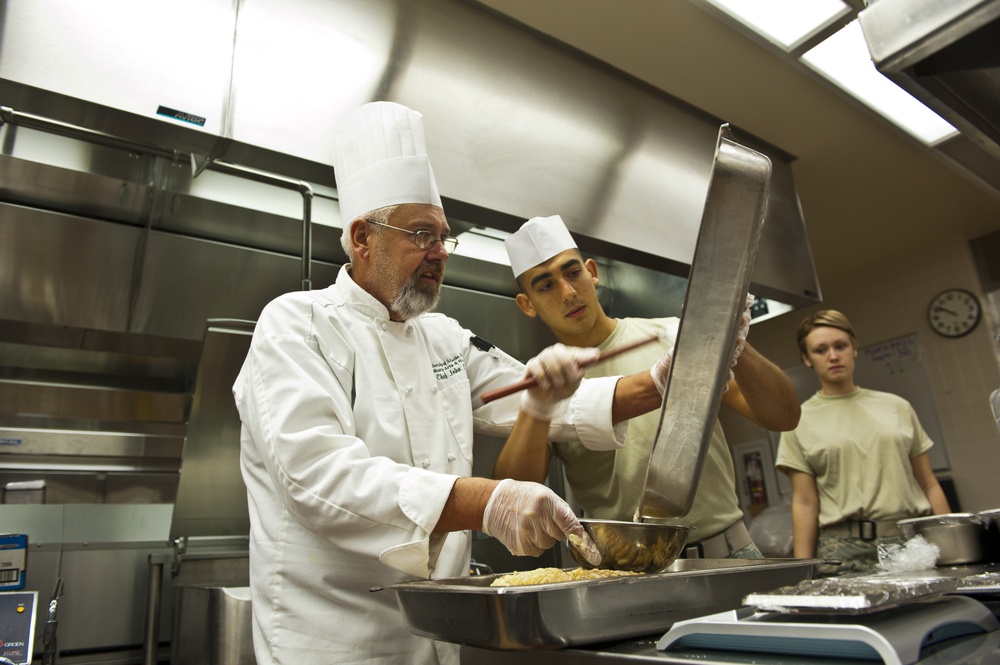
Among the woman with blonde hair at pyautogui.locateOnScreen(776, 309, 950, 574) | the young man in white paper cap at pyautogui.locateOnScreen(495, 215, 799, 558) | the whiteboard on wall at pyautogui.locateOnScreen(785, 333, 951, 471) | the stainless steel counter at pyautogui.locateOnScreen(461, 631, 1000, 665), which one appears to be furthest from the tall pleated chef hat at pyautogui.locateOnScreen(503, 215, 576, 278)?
the whiteboard on wall at pyautogui.locateOnScreen(785, 333, 951, 471)

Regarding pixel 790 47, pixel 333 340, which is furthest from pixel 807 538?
→ pixel 333 340

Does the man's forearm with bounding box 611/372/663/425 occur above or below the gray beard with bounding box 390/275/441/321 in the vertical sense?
below

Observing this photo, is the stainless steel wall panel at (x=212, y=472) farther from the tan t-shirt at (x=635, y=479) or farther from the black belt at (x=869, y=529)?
the black belt at (x=869, y=529)

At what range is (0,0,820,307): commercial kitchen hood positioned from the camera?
152 cm

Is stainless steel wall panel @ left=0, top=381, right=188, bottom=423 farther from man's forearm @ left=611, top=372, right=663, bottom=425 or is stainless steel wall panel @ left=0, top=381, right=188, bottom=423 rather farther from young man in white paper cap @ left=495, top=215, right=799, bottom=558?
man's forearm @ left=611, top=372, right=663, bottom=425

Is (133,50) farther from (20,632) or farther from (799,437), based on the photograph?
(799,437)

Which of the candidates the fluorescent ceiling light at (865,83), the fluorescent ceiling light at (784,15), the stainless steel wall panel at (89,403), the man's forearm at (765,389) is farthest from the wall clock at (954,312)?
the stainless steel wall panel at (89,403)

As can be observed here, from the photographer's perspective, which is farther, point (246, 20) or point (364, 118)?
point (246, 20)

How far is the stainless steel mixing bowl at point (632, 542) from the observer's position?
999 mm

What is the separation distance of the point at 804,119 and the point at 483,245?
1397mm

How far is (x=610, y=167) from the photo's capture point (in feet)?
8.02

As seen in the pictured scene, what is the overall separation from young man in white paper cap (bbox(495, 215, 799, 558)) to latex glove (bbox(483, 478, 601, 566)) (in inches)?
18.1

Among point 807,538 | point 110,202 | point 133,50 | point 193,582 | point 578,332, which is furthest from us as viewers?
point 807,538

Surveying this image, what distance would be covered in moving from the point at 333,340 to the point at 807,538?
208 cm
